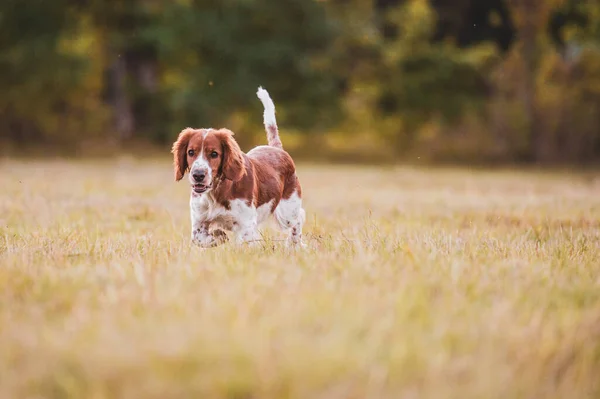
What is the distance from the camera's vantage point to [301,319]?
8.97 feet

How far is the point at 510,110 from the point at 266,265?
2196 cm

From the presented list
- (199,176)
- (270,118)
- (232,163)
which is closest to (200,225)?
(199,176)

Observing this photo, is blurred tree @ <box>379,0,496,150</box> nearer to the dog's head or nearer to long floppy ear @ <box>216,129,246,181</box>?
the dog's head

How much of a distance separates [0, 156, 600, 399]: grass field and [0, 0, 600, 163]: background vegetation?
1980 cm

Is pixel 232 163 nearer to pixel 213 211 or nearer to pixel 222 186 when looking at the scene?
pixel 222 186

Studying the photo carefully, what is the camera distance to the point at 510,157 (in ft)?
80.0

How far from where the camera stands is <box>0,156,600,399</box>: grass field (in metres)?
2.28

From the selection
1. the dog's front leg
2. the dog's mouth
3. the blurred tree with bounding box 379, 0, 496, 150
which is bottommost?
the dog's front leg

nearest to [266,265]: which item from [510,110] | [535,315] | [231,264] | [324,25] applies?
[231,264]

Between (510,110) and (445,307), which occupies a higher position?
(510,110)

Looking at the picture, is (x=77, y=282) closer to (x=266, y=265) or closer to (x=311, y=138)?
(x=266, y=265)

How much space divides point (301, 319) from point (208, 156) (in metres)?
2.98

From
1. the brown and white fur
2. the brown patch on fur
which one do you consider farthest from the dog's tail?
the brown and white fur

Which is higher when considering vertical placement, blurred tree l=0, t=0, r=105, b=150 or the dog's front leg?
blurred tree l=0, t=0, r=105, b=150
